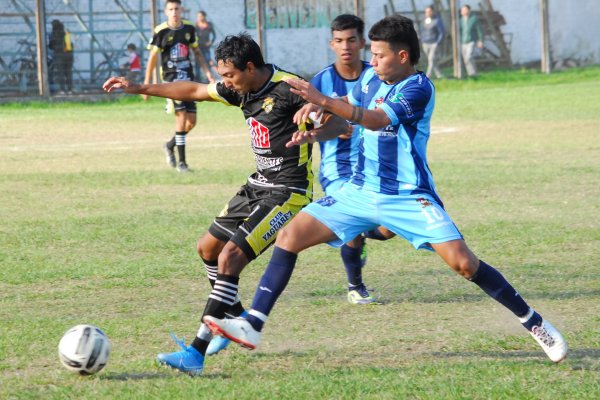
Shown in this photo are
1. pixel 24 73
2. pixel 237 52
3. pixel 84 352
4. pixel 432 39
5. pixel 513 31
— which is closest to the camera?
pixel 84 352

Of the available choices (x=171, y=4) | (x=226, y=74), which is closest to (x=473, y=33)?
(x=171, y=4)

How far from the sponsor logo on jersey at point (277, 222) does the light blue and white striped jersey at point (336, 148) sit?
1.30 meters

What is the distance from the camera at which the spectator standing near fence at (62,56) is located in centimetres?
2920

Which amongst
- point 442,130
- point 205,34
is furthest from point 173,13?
point 205,34

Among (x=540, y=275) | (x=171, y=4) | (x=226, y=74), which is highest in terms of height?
(x=171, y=4)

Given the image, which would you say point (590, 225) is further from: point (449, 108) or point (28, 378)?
point (449, 108)

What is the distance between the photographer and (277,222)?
6781 millimetres

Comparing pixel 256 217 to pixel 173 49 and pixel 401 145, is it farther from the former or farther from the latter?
pixel 173 49

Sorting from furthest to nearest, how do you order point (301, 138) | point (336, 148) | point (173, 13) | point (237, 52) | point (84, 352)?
point (173, 13), point (336, 148), point (237, 52), point (301, 138), point (84, 352)

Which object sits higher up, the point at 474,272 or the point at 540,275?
the point at 474,272

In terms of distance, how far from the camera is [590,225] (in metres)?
11.2

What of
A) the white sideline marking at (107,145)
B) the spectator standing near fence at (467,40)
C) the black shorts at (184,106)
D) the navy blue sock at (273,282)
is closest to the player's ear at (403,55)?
the navy blue sock at (273,282)

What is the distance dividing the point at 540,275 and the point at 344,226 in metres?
3.07

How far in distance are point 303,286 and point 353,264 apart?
0.77m
